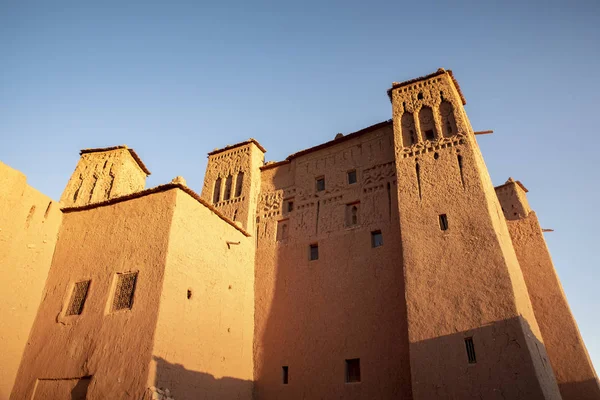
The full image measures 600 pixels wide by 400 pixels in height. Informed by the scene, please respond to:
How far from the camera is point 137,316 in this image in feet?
34.9

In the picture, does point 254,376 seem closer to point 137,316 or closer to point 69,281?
point 137,316

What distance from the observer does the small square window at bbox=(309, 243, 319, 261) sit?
608 inches

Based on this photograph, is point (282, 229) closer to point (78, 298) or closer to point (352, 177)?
point (352, 177)

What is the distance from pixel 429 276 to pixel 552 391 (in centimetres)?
Answer: 395

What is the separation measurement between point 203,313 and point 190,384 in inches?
81.9

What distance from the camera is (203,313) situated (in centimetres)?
1220

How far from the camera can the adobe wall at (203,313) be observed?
1056 cm

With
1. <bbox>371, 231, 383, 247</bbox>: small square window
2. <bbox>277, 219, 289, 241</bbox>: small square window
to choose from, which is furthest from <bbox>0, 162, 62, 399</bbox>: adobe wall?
<bbox>371, 231, 383, 247</bbox>: small square window

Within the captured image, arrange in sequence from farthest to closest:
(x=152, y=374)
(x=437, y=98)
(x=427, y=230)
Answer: (x=437, y=98), (x=427, y=230), (x=152, y=374)

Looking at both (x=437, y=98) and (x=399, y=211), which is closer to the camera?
(x=399, y=211)

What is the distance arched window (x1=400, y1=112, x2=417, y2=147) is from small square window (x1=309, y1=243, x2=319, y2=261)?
16.7ft

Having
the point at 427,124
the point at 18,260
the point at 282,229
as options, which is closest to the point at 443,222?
the point at 427,124

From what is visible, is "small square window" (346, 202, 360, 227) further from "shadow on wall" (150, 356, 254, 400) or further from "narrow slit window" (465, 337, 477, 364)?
"shadow on wall" (150, 356, 254, 400)

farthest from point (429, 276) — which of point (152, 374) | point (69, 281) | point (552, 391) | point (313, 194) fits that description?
point (69, 281)
